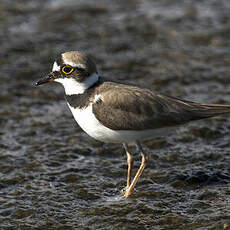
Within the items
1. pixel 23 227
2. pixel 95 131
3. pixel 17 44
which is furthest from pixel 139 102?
pixel 17 44

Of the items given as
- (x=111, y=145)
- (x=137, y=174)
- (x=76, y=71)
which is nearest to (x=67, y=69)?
(x=76, y=71)

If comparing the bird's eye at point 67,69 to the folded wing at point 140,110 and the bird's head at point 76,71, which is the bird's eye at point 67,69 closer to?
the bird's head at point 76,71

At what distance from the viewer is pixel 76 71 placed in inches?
265

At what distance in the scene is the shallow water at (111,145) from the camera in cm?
650

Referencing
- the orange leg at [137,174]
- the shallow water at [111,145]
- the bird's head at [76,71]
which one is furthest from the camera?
the orange leg at [137,174]

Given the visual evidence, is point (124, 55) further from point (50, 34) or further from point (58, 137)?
point (58, 137)

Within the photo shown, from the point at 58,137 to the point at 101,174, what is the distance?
1280mm

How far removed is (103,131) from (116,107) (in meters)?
0.34

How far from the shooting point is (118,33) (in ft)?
38.8

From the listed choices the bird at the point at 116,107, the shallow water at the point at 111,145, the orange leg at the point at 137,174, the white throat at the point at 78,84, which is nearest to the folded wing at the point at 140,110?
the bird at the point at 116,107

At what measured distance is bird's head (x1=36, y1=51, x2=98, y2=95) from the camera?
6707mm

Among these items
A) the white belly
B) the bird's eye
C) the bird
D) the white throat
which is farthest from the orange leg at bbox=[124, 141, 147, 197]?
the bird's eye

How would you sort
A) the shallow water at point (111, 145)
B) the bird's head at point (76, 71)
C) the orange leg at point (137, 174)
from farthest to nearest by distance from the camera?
1. the orange leg at point (137, 174)
2. the bird's head at point (76, 71)
3. the shallow water at point (111, 145)

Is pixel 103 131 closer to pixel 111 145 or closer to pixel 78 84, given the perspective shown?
pixel 78 84
